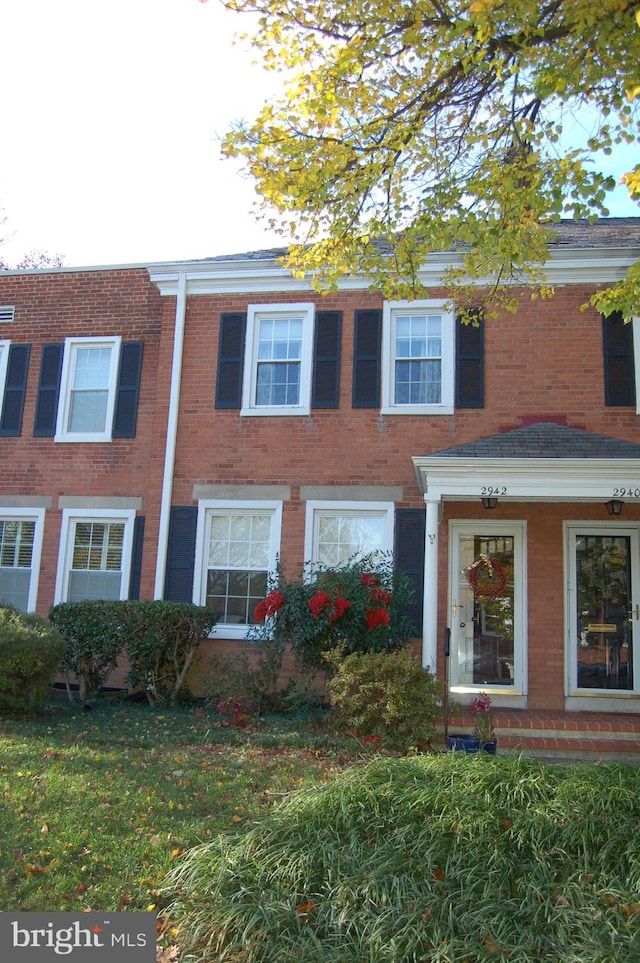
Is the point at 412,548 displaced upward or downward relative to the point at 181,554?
upward

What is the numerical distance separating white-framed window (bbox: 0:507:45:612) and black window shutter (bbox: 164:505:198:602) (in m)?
2.21

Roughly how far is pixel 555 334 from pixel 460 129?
153 inches

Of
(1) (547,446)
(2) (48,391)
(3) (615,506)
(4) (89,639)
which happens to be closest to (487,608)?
(3) (615,506)

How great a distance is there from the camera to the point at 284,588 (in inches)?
376

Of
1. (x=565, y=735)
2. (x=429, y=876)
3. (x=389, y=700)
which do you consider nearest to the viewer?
(x=429, y=876)

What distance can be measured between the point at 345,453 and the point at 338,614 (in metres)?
2.77

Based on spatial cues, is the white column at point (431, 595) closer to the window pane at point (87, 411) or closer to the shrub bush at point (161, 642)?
the shrub bush at point (161, 642)

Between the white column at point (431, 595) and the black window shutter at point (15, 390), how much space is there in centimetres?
680

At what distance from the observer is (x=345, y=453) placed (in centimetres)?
1084

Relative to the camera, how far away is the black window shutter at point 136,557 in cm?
1118

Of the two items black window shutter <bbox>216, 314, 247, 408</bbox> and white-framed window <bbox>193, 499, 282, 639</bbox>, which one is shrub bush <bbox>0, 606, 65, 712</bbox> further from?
black window shutter <bbox>216, 314, 247, 408</bbox>

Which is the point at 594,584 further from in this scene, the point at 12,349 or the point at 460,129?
the point at 12,349

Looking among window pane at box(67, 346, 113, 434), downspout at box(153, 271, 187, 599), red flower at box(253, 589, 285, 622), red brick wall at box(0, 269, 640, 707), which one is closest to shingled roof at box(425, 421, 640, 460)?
red brick wall at box(0, 269, 640, 707)

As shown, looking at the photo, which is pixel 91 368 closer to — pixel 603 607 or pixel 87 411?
pixel 87 411
